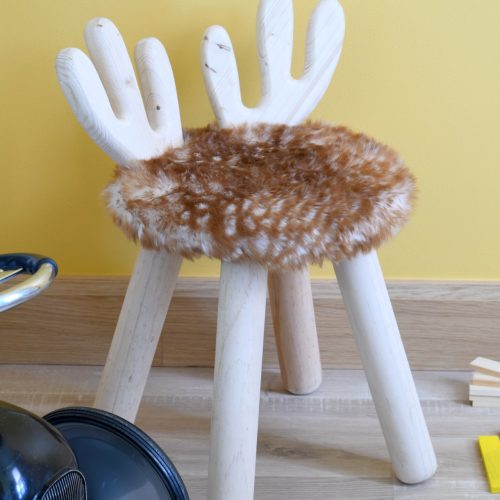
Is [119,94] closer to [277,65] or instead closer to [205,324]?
[277,65]

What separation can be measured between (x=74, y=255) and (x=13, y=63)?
10.5 inches

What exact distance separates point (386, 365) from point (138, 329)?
251 millimetres

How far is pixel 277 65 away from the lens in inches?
34.8

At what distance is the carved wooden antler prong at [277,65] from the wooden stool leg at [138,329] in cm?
17

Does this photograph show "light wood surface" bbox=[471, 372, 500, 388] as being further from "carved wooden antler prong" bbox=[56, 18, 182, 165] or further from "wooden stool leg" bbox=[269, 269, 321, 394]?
"carved wooden antler prong" bbox=[56, 18, 182, 165]

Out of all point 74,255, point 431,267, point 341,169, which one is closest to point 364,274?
point 341,169

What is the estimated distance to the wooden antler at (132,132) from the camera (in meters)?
0.73

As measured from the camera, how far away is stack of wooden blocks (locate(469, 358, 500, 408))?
1.00 meters

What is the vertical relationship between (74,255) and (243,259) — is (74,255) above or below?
below

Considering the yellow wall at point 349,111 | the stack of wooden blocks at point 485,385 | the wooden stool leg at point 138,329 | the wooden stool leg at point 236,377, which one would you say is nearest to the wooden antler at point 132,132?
the wooden stool leg at point 138,329

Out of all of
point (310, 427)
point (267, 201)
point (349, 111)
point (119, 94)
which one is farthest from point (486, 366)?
point (119, 94)

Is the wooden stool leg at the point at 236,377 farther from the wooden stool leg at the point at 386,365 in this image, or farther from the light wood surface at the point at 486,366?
the light wood surface at the point at 486,366

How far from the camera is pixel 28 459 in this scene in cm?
57

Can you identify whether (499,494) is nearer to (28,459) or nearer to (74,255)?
(28,459)
